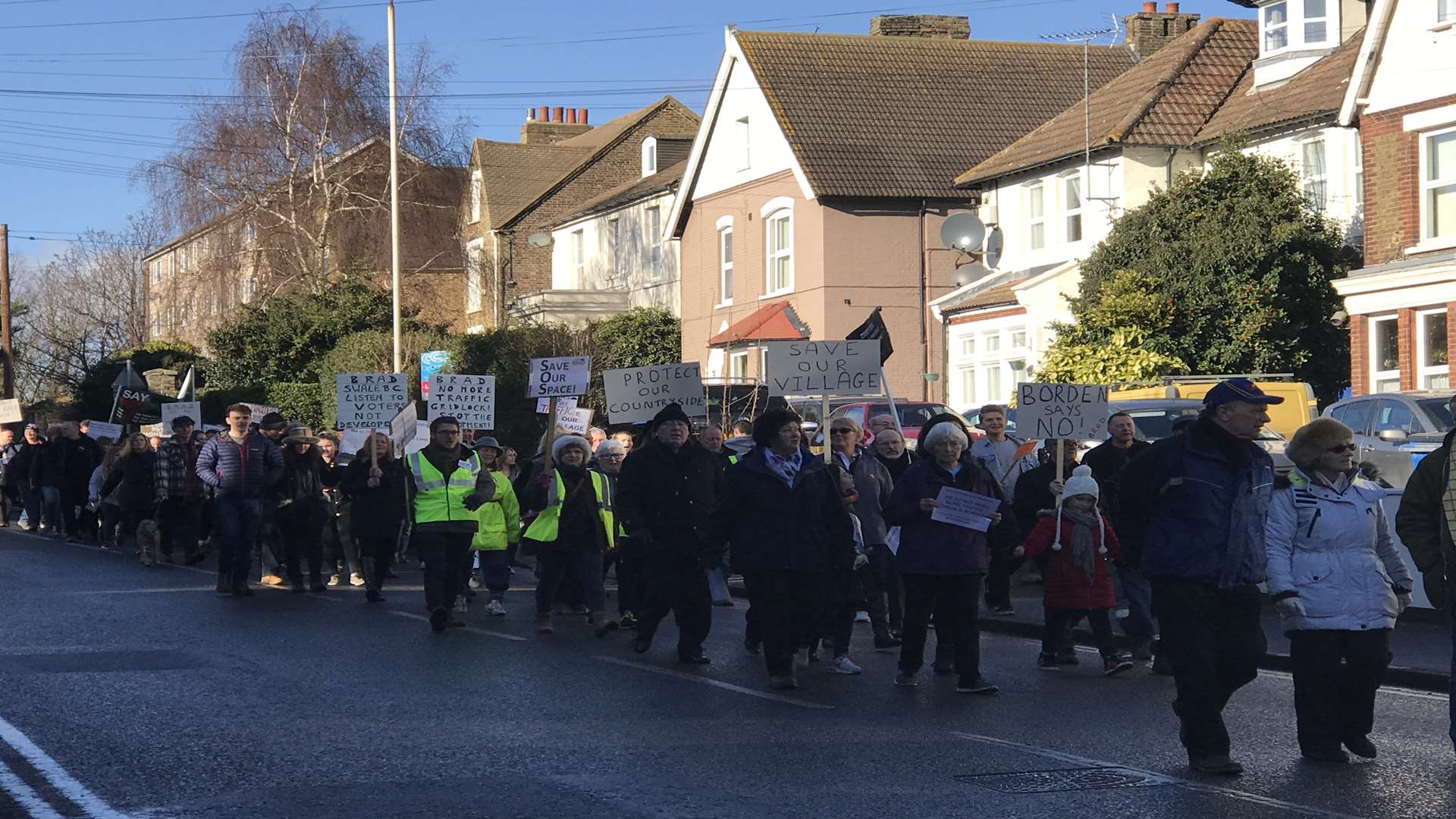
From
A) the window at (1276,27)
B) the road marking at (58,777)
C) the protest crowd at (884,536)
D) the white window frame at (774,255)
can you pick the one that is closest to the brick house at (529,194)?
the white window frame at (774,255)

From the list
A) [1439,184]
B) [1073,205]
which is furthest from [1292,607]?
[1073,205]

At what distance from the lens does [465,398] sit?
2178 cm

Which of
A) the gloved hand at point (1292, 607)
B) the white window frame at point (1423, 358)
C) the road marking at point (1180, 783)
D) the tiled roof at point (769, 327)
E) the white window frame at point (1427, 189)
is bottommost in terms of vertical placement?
the road marking at point (1180, 783)

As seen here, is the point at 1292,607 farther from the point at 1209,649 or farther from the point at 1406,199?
the point at 1406,199

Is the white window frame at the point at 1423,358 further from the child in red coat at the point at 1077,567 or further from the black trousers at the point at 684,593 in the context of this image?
the black trousers at the point at 684,593

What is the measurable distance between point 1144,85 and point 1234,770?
100 ft

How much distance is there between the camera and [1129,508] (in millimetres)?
8938

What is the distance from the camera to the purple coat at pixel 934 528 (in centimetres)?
1151

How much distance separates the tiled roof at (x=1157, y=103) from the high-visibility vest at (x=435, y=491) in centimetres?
2229

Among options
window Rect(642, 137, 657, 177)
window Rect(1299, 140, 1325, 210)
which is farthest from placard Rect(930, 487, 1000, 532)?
window Rect(642, 137, 657, 177)

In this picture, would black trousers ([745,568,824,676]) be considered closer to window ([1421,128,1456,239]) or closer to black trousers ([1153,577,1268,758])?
black trousers ([1153,577,1268,758])

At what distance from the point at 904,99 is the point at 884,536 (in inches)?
1194

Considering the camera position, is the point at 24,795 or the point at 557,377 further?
the point at 557,377

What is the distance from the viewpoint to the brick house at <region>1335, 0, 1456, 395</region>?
27.3 metres
